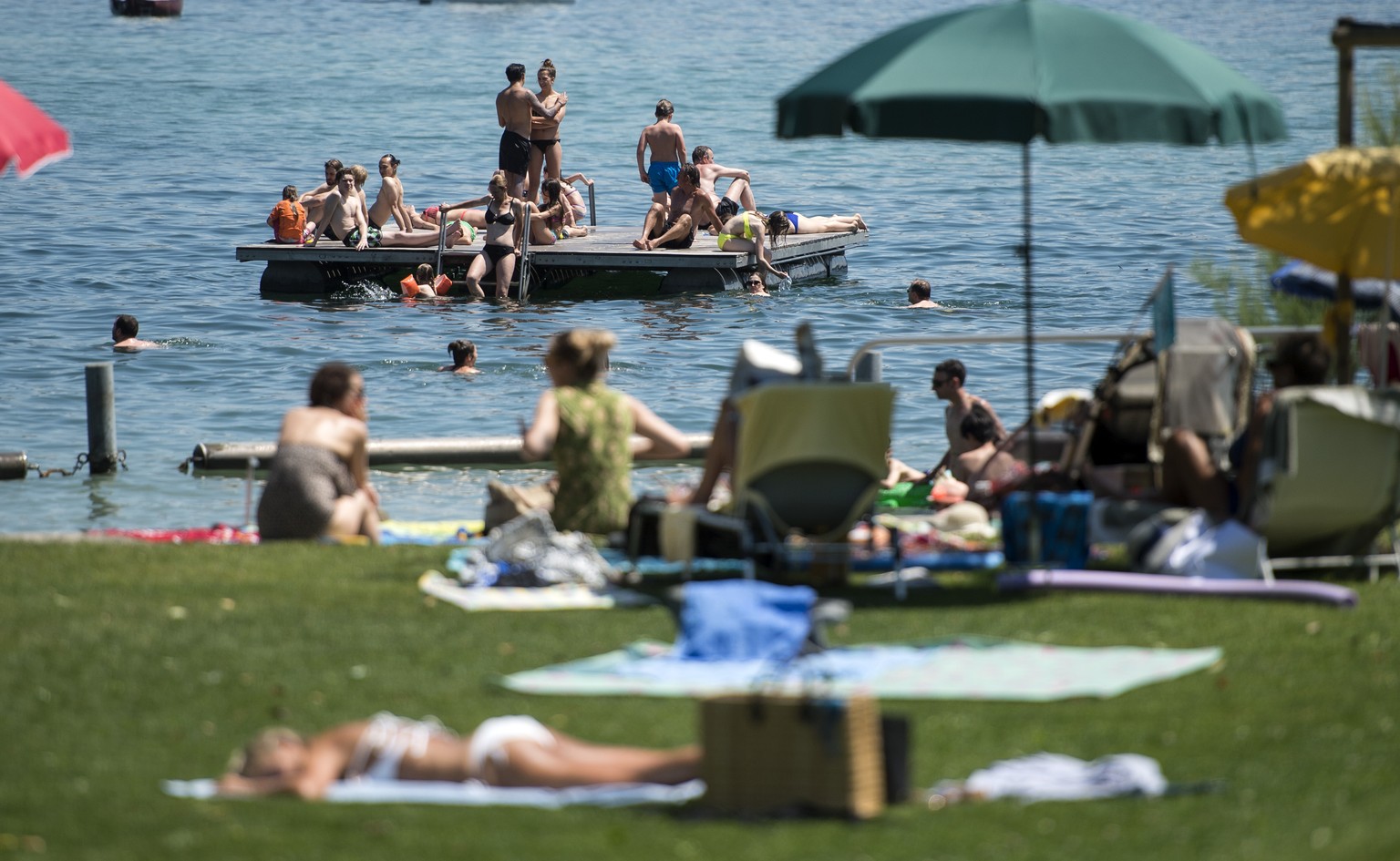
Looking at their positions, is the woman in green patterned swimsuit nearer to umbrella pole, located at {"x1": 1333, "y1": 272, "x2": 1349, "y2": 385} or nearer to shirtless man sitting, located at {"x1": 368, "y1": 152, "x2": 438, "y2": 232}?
umbrella pole, located at {"x1": 1333, "y1": 272, "x2": 1349, "y2": 385}

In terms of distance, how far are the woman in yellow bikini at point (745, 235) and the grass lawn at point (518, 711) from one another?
1609cm

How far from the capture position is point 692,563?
25.2ft

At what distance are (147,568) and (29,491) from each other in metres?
6.94

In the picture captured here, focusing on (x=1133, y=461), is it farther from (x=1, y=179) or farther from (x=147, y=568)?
(x=1, y=179)

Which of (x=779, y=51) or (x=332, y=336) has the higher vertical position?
(x=779, y=51)

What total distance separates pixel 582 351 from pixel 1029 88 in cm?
225

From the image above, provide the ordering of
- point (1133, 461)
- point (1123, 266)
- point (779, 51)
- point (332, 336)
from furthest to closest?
point (779, 51), point (1123, 266), point (332, 336), point (1133, 461)

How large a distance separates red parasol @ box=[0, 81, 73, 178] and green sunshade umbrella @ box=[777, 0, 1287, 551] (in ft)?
10.3

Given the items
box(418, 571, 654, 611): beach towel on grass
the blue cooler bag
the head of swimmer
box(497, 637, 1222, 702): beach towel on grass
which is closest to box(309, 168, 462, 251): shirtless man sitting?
the head of swimmer

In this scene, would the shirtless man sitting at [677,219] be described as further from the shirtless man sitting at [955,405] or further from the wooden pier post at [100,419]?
the shirtless man sitting at [955,405]

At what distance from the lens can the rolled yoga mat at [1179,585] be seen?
7.08m

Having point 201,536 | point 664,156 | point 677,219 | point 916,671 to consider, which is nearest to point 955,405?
point 201,536

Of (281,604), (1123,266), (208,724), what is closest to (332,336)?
(1123,266)

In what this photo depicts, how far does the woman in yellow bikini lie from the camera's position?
78.6ft
